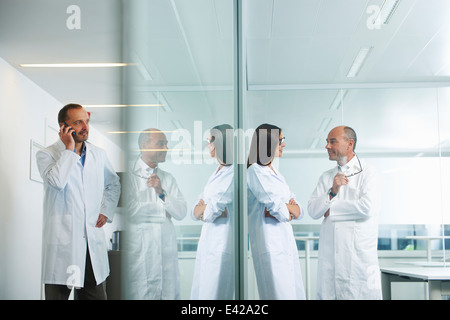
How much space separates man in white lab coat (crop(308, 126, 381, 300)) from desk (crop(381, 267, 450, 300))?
4 centimetres

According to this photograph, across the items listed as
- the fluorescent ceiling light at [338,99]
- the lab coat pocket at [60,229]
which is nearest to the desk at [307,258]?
the fluorescent ceiling light at [338,99]

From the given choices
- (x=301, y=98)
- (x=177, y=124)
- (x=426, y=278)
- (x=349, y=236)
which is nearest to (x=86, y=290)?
(x=177, y=124)

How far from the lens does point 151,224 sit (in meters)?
1.62

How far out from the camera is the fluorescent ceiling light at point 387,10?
1957 mm

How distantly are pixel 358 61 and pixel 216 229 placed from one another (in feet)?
2.78

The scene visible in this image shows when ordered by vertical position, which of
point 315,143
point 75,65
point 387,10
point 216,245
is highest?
point 387,10

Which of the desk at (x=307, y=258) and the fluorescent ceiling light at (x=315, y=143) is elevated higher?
the fluorescent ceiling light at (x=315, y=143)

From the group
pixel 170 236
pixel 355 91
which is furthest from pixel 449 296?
pixel 170 236

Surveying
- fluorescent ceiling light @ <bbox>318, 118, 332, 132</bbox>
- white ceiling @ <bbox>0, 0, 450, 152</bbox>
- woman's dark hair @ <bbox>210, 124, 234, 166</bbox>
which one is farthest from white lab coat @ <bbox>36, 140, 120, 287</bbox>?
fluorescent ceiling light @ <bbox>318, 118, 332, 132</bbox>

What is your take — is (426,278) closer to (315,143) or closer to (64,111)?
(315,143)

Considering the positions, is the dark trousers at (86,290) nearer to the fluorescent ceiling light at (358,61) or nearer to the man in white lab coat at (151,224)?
the man in white lab coat at (151,224)

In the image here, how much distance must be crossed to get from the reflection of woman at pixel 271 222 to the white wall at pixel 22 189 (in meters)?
0.49
